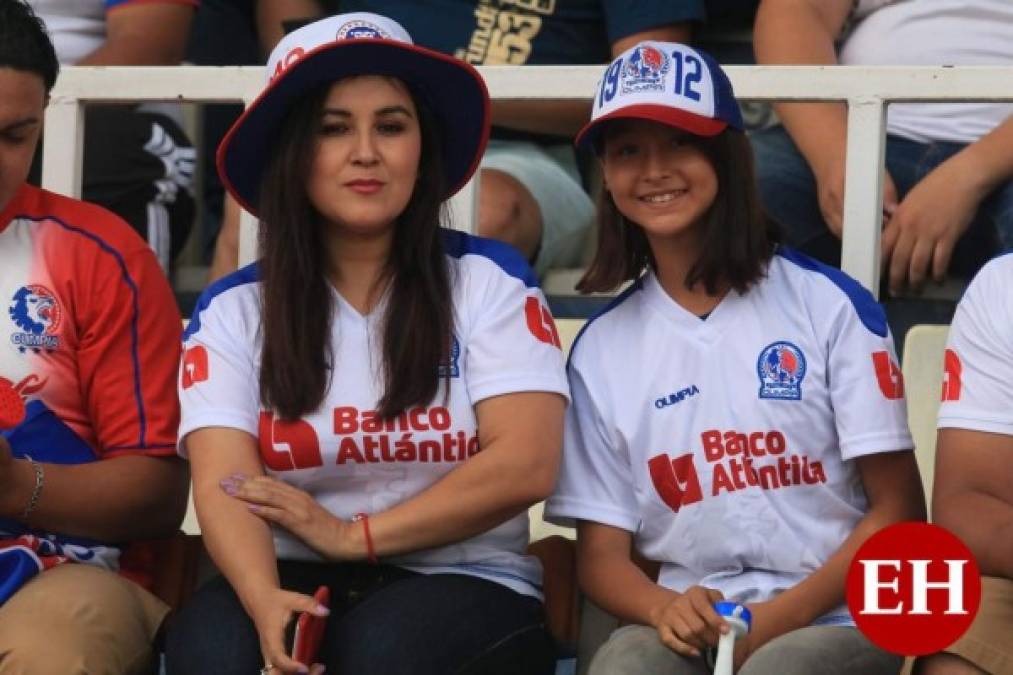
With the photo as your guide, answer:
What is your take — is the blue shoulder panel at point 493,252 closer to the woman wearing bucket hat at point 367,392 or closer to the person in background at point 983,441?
the woman wearing bucket hat at point 367,392

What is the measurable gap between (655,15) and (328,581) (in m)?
1.75

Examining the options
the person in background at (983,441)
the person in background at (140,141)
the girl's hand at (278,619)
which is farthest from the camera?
the person in background at (140,141)

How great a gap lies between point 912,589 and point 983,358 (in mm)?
1121

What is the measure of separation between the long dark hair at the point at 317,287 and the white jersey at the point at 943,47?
1.23 meters

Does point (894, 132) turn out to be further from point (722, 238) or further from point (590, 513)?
point (590, 513)

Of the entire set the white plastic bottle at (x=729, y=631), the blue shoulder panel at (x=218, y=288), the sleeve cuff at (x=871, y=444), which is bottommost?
the white plastic bottle at (x=729, y=631)

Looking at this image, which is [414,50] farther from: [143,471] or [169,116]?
[169,116]

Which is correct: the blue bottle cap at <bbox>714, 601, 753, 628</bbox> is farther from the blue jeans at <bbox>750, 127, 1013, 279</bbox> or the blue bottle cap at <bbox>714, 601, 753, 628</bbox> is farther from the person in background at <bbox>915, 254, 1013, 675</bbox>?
the blue jeans at <bbox>750, 127, 1013, 279</bbox>

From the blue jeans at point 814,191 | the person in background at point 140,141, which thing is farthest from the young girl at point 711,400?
the person in background at point 140,141

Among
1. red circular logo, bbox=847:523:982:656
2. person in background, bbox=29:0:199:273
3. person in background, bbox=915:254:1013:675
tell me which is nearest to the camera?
red circular logo, bbox=847:523:982:656

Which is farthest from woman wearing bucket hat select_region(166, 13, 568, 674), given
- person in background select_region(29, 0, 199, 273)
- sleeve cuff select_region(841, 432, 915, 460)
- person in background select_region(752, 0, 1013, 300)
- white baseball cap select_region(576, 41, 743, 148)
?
person in background select_region(29, 0, 199, 273)

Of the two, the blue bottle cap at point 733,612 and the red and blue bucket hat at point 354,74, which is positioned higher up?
the red and blue bucket hat at point 354,74

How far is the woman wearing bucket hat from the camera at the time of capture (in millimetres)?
3176

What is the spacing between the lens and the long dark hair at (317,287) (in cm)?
335
